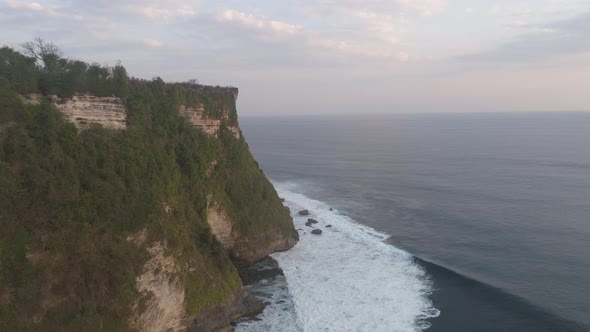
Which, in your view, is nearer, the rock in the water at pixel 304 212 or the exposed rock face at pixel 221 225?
the exposed rock face at pixel 221 225

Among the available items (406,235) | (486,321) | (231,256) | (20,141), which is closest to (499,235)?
(406,235)

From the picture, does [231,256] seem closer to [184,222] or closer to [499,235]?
[184,222]

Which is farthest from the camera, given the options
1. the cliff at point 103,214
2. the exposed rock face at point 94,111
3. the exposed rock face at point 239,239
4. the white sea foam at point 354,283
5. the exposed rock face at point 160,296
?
the exposed rock face at point 239,239

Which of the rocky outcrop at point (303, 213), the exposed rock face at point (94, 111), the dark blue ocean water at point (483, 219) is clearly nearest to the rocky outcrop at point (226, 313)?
the dark blue ocean water at point (483, 219)

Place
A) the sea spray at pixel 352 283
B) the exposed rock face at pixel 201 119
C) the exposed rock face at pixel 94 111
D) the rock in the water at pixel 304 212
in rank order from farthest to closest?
the rock in the water at pixel 304 212, the exposed rock face at pixel 201 119, the sea spray at pixel 352 283, the exposed rock face at pixel 94 111

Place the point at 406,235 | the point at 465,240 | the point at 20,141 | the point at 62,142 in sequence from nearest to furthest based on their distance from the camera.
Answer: the point at 20,141 → the point at 62,142 → the point at 465,240 → the point at 406,235

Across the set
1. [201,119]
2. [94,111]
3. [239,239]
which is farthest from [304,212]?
[94,111]

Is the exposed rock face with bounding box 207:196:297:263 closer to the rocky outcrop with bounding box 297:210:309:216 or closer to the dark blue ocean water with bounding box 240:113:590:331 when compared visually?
the rocky outcrop with bounding box 297:210:309:216

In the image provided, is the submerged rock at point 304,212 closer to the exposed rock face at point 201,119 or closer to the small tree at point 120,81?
the exposed rock face at point 201,119

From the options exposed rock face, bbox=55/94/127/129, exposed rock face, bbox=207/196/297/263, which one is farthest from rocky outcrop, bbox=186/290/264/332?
exposed rock face, bbox=55/94/127/129
